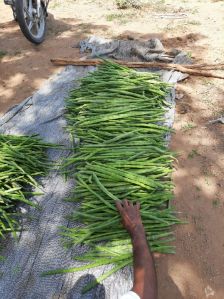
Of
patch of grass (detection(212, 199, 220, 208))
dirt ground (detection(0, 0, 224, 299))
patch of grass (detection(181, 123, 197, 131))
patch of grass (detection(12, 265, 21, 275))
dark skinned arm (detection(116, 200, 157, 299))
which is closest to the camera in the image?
dark skinned arm (detection(116, 200, 157, 299))

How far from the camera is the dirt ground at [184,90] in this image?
8.77ft

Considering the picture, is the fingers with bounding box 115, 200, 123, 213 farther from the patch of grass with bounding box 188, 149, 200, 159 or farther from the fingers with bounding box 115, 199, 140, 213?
the patch of grass with bounding box 188, 149, 200, 159

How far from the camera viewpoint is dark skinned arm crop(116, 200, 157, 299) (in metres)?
1.90

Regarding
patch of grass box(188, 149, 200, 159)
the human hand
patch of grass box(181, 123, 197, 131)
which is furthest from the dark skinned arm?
patch of grass box(181, 123, 197, 131)

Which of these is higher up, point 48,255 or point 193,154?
point 48,255


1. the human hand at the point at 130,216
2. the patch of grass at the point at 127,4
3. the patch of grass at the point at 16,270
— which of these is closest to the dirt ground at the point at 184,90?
the patch of grass at the point at 127,4

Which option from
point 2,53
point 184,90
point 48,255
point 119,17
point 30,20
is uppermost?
point 30,20

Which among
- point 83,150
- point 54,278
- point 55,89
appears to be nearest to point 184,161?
point 83,150

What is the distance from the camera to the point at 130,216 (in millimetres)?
2629

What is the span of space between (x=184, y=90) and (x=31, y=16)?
3129mm

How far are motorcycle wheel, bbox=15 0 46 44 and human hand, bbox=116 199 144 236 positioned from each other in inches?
158

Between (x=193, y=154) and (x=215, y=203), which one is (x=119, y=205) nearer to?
(x=215, y=203)

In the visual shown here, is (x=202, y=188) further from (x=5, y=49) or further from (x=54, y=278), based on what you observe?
(x=5, y=49)

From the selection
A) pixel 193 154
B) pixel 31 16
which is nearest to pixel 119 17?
pixel 31 16
